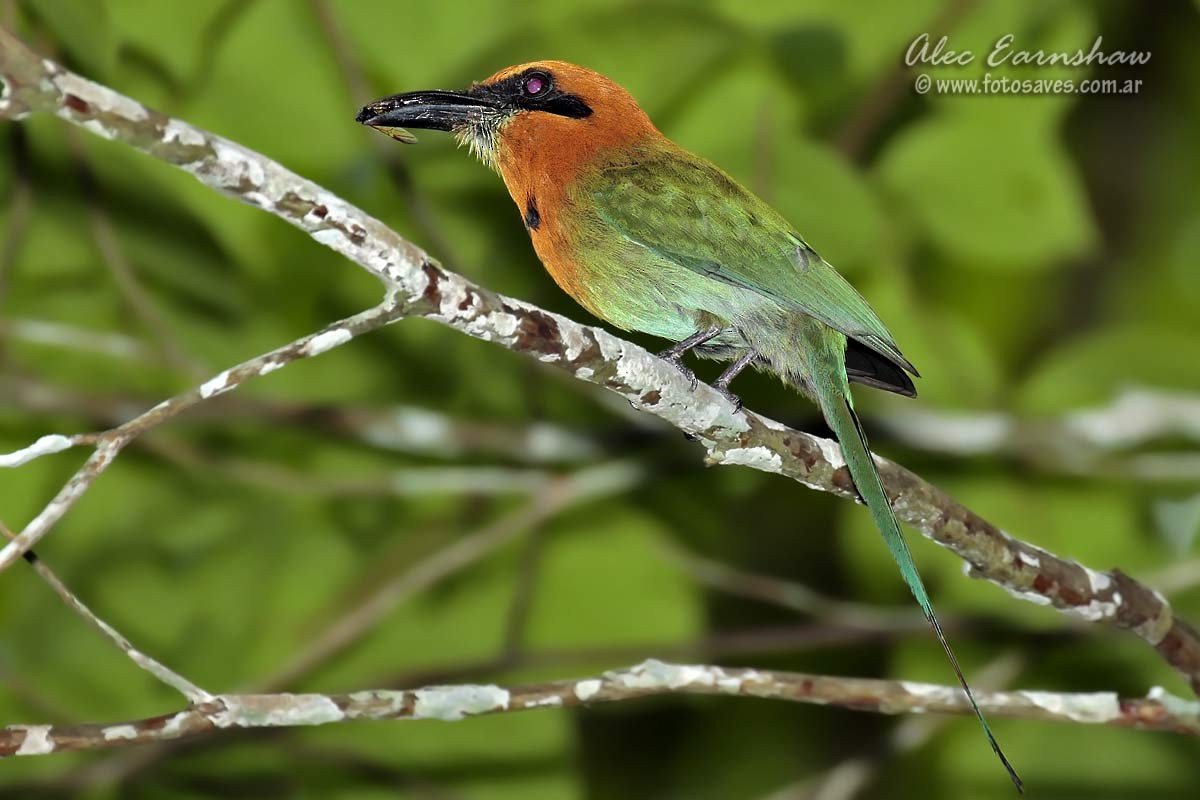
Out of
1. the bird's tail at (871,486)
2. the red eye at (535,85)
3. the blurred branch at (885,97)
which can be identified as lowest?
the bird's tail at (871,486)

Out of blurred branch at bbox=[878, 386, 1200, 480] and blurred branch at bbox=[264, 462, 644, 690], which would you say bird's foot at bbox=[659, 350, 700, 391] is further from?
blurred branch at bbox=[264, 462, 644, 690]

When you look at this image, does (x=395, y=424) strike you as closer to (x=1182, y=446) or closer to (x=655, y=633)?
(x=655, y=633)

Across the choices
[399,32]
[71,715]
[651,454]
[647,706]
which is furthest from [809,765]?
[399,32]

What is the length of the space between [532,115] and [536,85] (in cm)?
7

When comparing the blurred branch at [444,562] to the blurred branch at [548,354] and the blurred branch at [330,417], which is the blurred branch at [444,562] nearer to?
the blurred branch at [330,417]

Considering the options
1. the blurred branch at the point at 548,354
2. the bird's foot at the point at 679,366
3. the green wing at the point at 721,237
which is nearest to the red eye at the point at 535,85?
the green wing at the point at 721,237

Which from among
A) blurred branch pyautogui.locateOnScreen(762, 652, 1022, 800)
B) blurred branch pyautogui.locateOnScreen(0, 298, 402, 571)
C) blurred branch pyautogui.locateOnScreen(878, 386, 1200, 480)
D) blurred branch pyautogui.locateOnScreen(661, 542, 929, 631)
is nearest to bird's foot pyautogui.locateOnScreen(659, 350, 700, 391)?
blurred branch pyautogui.locateOnScreen(0, 298, 402, 571)

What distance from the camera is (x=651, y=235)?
1982 millimetres

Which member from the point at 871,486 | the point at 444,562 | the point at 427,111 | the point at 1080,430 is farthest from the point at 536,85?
the point at 1080,430

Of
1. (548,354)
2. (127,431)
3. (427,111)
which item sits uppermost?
(427,111)

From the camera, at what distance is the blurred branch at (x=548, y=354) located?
113 cm

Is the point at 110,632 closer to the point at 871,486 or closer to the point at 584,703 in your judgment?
the point at 584,703

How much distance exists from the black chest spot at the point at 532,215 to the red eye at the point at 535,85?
21 centimetres

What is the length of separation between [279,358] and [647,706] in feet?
12.7
